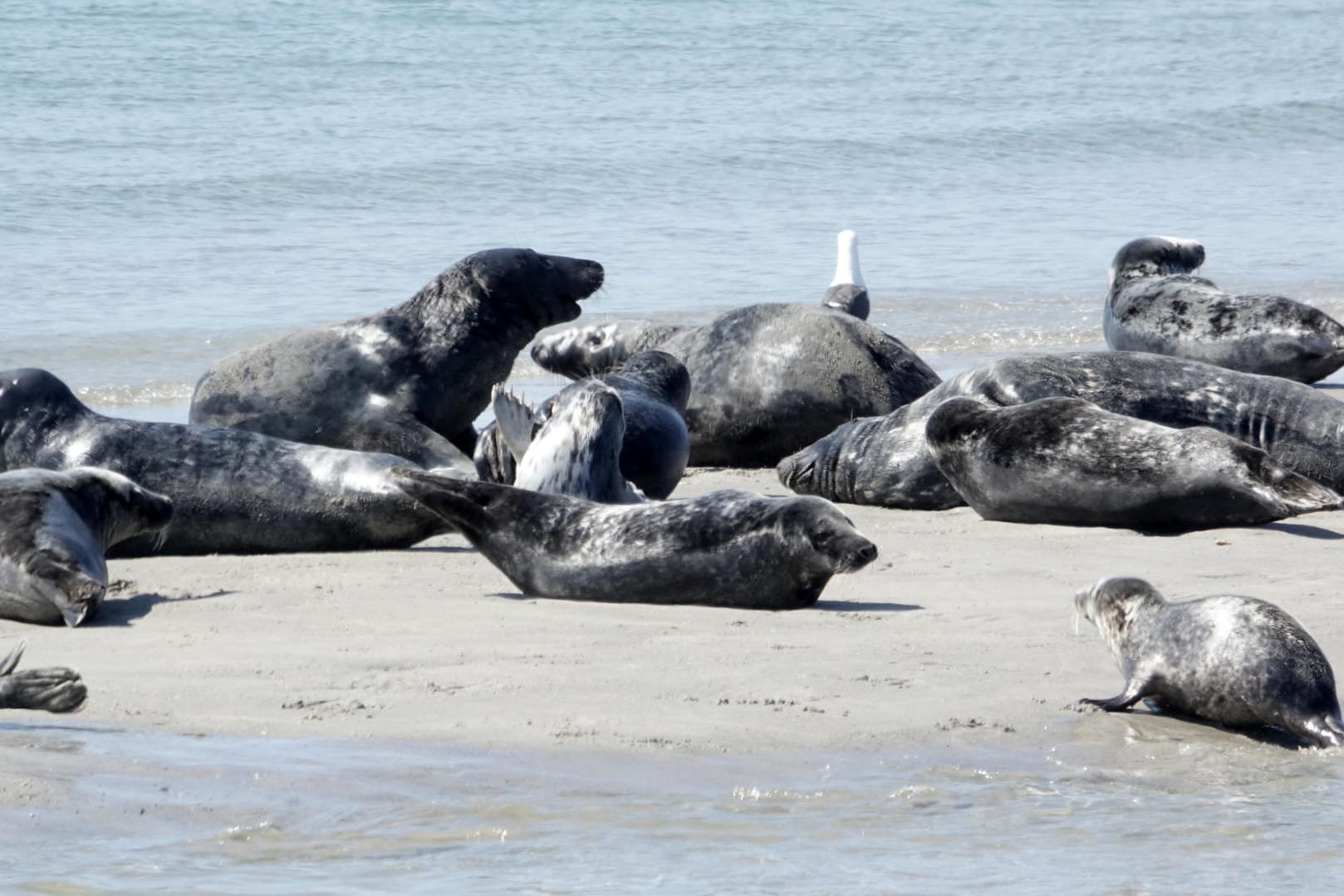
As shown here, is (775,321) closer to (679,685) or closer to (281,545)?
(281,545)

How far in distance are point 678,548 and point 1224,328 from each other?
216 inches

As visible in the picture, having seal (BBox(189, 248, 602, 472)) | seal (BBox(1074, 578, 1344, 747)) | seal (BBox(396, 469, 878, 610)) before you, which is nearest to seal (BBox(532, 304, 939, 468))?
seal (BBox(189, 248, 602, 472))

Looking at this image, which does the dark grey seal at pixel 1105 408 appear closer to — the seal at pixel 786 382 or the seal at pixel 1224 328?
the seal at pixel 786 382

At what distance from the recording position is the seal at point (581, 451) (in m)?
6.71

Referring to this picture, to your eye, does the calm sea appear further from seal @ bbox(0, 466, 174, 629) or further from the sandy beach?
seal @ bbox(0, 466, 174, 629)

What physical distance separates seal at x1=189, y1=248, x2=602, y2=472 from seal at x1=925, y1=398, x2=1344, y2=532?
218 cm

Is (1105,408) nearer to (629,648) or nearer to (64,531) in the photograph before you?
(629,648)

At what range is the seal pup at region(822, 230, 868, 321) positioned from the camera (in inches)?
459

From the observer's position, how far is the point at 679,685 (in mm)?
4633

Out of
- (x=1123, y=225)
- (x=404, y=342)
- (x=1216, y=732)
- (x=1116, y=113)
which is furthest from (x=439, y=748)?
(x=1116, y=113)

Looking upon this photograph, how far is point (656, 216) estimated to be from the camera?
1927cm

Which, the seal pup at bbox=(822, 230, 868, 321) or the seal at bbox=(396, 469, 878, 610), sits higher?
the seal at bbox=(396, 469, 878, 610)

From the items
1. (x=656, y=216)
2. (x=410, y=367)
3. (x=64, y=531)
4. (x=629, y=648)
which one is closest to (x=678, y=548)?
(x=629, y=648)

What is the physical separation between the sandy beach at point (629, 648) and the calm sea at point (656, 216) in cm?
28
